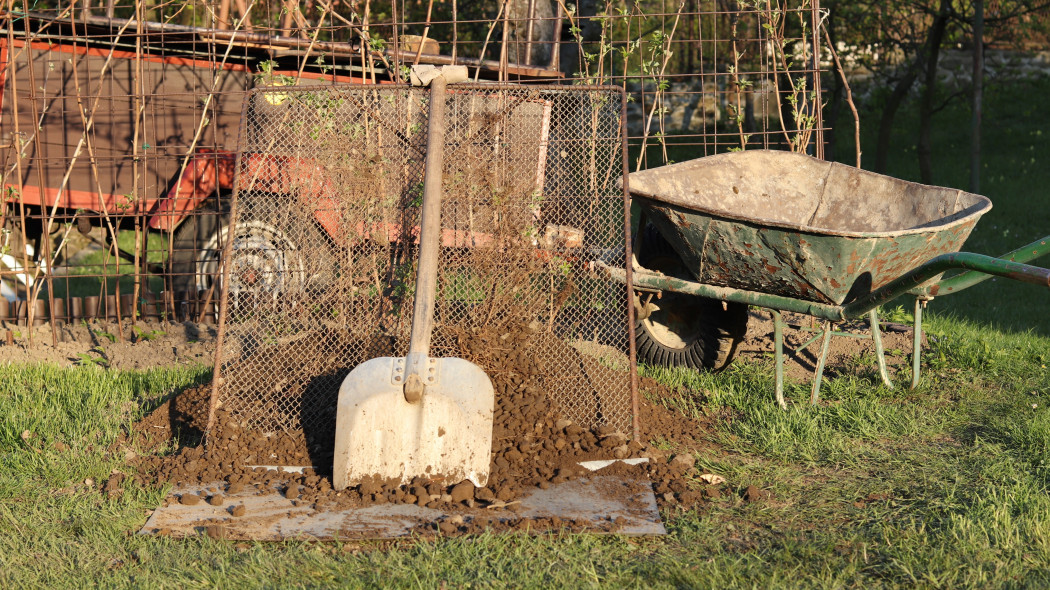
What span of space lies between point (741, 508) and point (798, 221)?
2219 millimetres

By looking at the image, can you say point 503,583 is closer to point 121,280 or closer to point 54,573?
point 54,573

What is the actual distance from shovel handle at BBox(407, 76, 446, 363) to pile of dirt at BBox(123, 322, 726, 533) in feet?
1.56

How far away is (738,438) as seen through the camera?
419 cm

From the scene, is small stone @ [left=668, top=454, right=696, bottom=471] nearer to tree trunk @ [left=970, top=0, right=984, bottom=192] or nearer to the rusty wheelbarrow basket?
the rusty wheelbarrow basket

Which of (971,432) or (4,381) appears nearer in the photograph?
(971,432)

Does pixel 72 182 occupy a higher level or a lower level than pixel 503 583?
higher

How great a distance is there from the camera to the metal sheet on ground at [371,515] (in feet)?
10.6

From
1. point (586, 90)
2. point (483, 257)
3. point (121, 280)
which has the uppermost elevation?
point (586, 90)

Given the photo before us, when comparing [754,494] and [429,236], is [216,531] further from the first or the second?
[754,494]

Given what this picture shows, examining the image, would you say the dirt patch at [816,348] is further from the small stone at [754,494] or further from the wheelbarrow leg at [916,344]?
the small stone at [754,494]

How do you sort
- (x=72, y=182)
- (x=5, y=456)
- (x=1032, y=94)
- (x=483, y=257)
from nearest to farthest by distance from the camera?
(x=5, y=456) < (x=483, y=257) < (x=72, y=182) < (x=1032, y=94)

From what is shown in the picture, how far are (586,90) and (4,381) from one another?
133 inches

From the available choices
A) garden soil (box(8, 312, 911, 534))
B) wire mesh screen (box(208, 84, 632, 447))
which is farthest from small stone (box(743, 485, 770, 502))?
wire mesh screen (box(208, 84, 632, 447))

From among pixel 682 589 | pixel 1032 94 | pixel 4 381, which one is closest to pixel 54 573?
pixel 682 589
